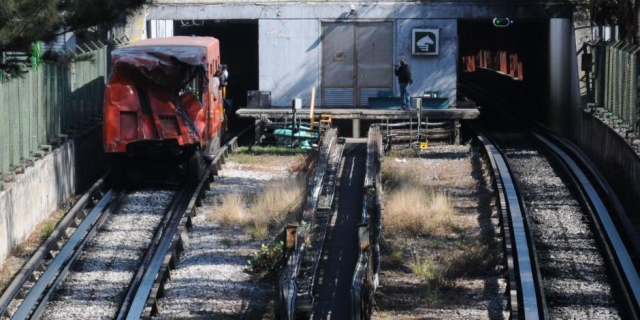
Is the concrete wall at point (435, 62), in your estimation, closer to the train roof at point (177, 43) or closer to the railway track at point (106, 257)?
the train roof at point (177, 43)

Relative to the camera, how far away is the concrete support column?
3086 cm

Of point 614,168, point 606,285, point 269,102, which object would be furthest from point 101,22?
point 269,102

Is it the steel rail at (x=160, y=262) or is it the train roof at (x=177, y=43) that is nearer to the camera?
the steel rail at (x=160, y=262)

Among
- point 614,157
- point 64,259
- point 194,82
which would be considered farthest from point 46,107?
point 614,157

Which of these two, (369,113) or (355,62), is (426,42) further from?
(369,113)

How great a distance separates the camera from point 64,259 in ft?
52.4

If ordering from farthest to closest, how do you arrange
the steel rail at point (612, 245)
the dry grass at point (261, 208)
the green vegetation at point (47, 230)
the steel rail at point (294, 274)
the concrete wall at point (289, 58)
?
1. the concrete wall at point (289, 58)
2. the dry grass at point (261, 208)
3. the green vegetation at point (47, 230)
4. the steel rail at point (612, 245)
5. the steel rail at point (294, 274)

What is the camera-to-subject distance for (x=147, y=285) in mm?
14750

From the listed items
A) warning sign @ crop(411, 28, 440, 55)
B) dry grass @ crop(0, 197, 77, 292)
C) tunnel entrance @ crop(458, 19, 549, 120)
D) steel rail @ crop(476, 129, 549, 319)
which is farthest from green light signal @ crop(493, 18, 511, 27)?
dry grass @ crop(0, 197, 77, 292)

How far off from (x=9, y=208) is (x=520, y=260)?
7.47 metres

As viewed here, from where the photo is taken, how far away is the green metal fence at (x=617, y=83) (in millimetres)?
21562

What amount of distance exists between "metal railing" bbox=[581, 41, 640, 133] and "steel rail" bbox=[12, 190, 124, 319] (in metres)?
9.75

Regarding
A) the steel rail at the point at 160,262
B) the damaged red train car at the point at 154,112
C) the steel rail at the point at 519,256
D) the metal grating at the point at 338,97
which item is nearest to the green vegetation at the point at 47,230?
the steel rail at the point at 160,262

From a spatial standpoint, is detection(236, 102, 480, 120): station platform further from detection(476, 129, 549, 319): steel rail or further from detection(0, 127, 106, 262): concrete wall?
detection(476, 129, 549, 319): steel rail
